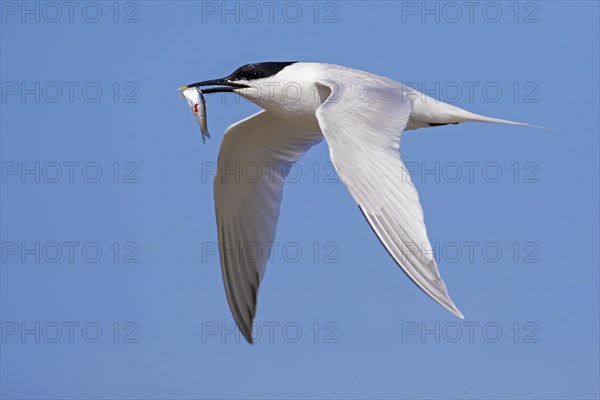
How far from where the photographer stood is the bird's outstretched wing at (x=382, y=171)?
525 centimetres

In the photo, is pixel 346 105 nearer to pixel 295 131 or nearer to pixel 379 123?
pixel 379 123

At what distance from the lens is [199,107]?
7.94 meters

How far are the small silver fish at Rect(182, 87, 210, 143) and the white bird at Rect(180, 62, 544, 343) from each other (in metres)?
0.09

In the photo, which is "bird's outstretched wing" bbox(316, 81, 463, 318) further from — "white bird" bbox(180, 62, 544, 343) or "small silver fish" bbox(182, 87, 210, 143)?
"small silver fish" bbox(182, 87, 210, 143)

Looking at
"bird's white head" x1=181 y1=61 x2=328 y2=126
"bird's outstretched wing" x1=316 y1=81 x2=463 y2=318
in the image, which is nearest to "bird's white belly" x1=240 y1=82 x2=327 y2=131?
"bird's white head" x1=181 y1=61 x2=328 y2=126

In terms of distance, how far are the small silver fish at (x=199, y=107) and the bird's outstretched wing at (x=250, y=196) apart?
56cm

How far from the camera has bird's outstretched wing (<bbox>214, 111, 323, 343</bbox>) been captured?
338 inches

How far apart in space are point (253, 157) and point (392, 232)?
136 inches

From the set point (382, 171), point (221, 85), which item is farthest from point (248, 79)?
point (382, 171)

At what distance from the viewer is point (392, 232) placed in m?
5.43

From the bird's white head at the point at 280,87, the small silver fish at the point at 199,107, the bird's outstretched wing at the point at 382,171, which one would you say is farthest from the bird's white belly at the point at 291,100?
the bird's outstretched wing at the point at 382,171

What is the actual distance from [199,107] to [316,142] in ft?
4.42

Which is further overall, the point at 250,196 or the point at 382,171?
the point at 250,196

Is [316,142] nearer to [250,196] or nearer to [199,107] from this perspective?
[250,196]
